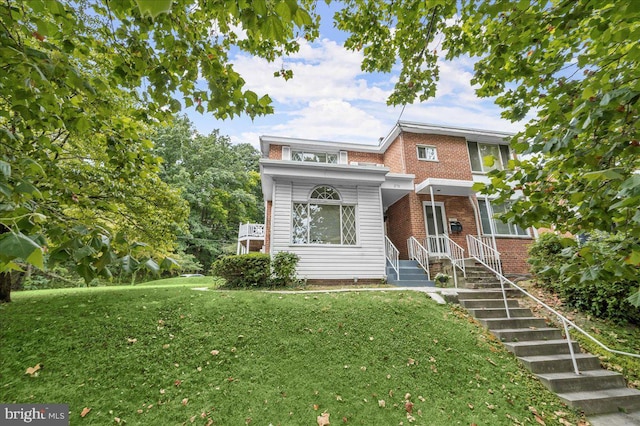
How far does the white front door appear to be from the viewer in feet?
35.9

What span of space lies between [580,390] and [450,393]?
2.32 m

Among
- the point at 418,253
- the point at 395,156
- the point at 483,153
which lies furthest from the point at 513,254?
the point at 395,156

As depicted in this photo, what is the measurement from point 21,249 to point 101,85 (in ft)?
6.39

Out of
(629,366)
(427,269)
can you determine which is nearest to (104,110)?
(629,366)

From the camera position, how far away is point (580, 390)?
14.8 feet

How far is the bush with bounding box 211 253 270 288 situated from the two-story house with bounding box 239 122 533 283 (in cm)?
68

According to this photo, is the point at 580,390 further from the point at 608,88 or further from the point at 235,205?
the point at 235,205

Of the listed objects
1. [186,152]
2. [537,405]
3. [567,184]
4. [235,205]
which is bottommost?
[537,405]

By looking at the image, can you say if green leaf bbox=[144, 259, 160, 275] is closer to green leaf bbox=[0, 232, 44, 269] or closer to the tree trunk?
green leaf bbox=[0, 232, 44, 269]

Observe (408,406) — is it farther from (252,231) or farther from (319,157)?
(252,231)

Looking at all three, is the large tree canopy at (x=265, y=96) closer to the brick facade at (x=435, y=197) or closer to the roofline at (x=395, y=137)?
the brick facade at (x=435, y=197)

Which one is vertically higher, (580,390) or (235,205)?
(235,205)

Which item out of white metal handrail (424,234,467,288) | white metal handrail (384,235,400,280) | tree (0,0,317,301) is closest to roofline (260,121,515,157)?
white metal handrail (424,234,467,288)

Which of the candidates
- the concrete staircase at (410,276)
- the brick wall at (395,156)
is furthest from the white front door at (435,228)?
the brick wall at (395,156)
